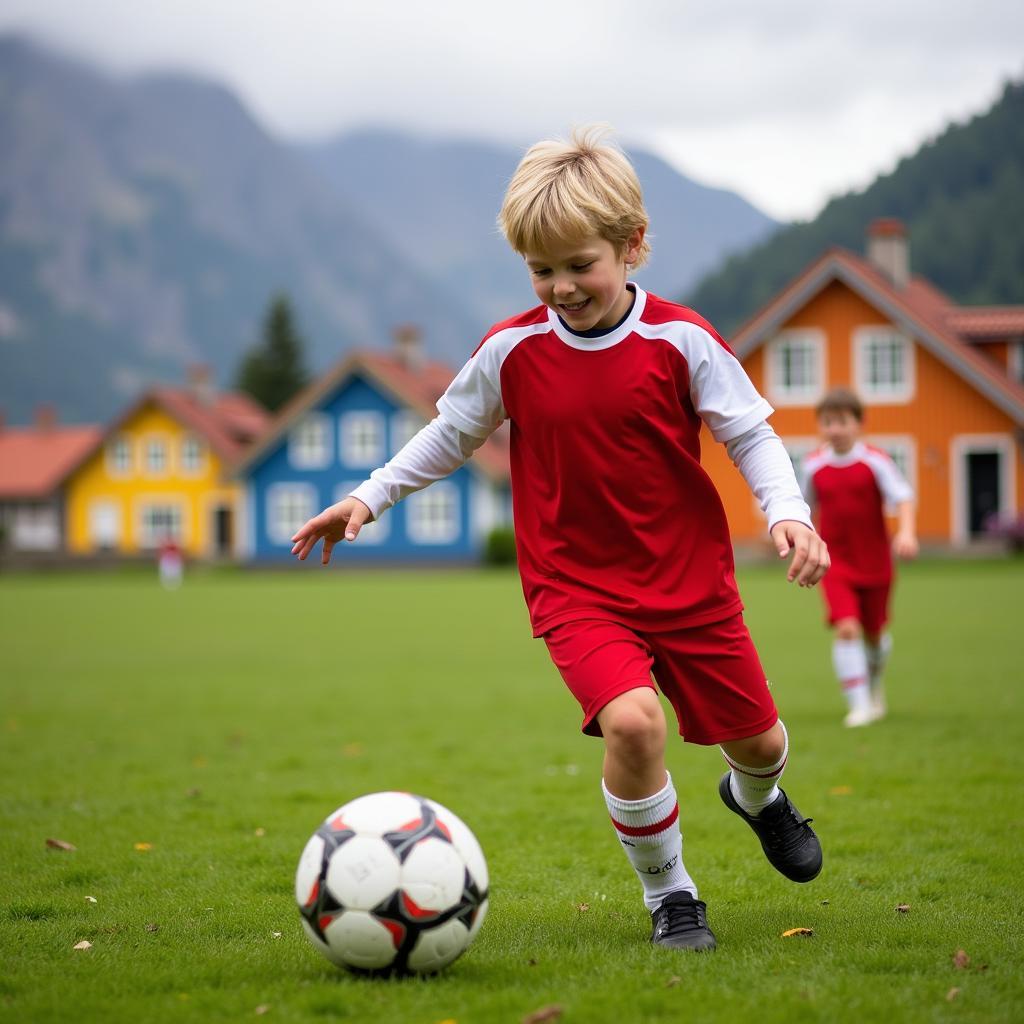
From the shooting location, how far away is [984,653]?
1575 cm

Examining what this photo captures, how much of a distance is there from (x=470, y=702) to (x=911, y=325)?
3388cm

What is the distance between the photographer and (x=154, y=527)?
67.9 meters

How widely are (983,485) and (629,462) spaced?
4269 centimetres

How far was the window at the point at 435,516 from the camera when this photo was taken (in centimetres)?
5728

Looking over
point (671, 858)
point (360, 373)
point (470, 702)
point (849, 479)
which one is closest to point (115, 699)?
point (470, 702)

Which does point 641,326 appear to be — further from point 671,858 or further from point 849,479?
point 849,479

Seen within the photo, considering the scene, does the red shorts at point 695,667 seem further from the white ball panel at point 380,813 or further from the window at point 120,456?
the window at point 120,456

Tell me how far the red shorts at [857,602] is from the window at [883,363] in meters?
35.2

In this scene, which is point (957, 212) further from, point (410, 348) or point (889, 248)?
point (410, 348)

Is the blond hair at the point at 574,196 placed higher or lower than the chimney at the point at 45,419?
lower

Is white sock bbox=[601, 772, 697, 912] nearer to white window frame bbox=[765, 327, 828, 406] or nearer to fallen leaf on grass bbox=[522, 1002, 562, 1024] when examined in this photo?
fallen leaf on grass bbox=[522, 1002, 562, 1024]

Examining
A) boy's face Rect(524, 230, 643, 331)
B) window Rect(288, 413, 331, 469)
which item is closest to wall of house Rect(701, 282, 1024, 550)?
window Rect(288, 413, 331, 469)

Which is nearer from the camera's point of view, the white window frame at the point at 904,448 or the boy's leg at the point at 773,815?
the boy's leg at the point at 773,815

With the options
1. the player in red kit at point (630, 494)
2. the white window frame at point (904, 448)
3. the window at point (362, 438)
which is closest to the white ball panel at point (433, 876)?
the player in red kit at point (630, 494)
